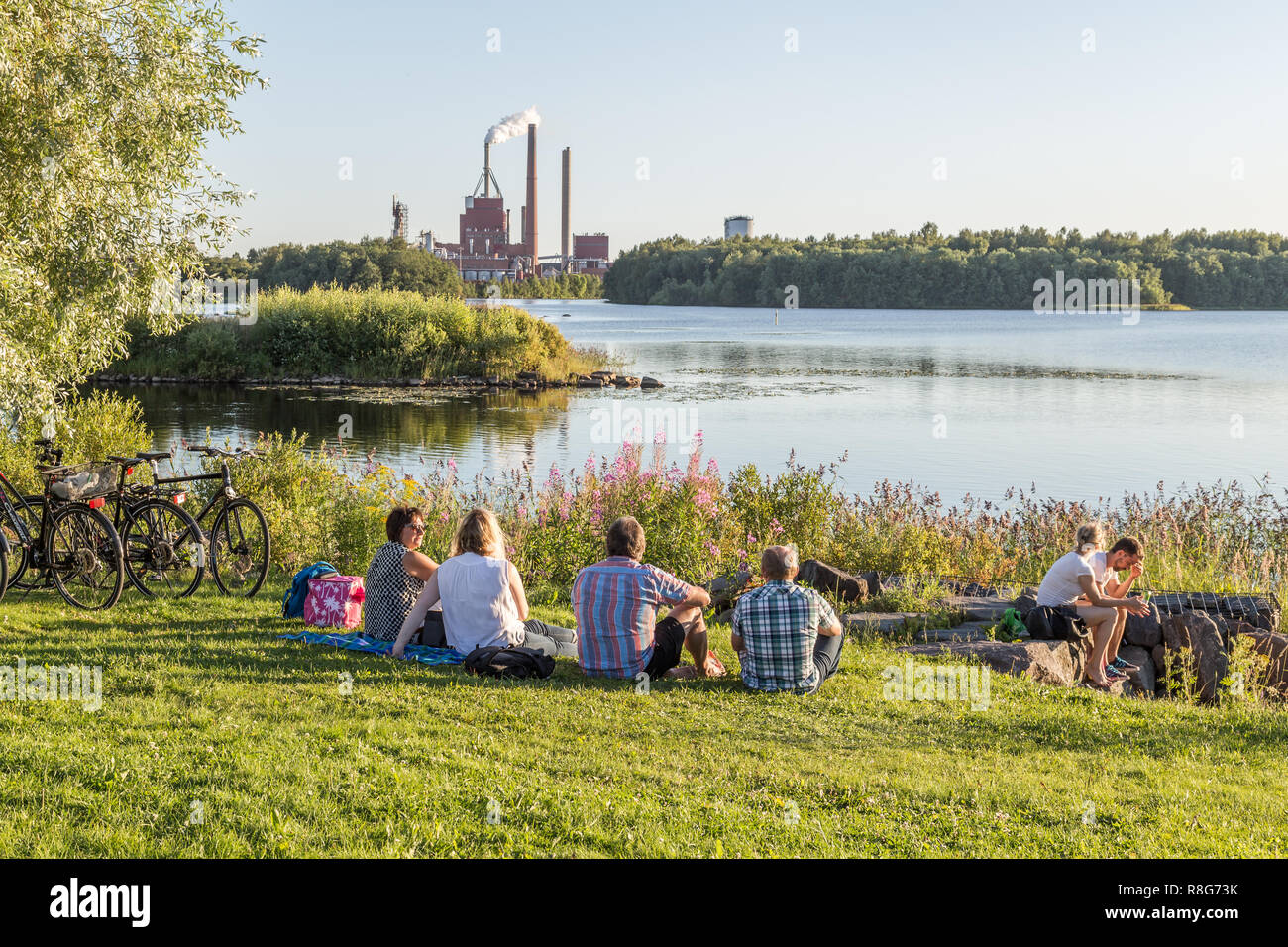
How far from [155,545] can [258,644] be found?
220cm

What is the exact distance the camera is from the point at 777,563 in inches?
316

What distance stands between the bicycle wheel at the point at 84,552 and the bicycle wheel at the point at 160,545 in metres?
0.30

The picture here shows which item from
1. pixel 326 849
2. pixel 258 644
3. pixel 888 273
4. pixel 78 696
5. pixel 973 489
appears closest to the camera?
pixel 326 849

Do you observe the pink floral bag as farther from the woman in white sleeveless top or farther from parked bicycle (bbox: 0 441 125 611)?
parked bicycle (bbox: 0 441 125 611)

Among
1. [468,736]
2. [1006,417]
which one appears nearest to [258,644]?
[468,736]

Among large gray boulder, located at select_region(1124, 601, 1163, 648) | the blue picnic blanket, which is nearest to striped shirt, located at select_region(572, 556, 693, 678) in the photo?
the blue picnic blanket

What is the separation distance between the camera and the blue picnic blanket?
8242 millimetres

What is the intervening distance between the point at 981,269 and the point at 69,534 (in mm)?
149603

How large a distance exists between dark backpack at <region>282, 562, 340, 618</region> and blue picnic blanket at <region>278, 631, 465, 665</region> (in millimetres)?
585

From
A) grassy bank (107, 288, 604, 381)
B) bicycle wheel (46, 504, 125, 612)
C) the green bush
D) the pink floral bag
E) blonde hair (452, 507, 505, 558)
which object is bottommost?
the pink floral bag

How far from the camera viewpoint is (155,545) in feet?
33.1

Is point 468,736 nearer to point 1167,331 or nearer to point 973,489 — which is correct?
point 973,489

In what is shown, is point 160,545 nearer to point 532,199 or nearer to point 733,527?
point 733,527
